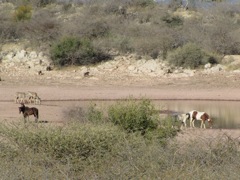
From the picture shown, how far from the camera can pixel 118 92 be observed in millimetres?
35250

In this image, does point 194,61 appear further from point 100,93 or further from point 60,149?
point 60,149

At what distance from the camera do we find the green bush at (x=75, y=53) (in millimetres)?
42750

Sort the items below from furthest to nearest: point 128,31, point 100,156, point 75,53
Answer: point 128,31
point 75,53
point 100,156

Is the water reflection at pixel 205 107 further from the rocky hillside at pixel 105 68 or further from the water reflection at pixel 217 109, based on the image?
the rocky hillside at pixel 105 68

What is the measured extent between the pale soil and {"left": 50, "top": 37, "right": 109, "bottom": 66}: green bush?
2132 mm

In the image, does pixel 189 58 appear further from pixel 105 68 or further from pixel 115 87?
pixel 115 87

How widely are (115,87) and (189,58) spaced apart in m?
6.40

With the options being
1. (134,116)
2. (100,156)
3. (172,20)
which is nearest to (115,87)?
(134,116)

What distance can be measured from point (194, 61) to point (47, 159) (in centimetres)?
3195

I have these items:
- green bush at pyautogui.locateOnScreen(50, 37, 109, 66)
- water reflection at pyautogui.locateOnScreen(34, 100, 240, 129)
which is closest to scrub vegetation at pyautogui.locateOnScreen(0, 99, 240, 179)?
water reflection at pyautogui.locateOnScreen(34, 100, 240, 129)

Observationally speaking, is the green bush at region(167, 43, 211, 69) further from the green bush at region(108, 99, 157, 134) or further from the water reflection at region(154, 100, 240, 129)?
the green bush at region(108, 99, 157, 134)

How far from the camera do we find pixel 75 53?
141 feet

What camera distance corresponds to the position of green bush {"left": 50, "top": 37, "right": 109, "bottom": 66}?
42.8 m

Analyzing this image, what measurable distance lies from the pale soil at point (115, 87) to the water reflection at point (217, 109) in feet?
4.27
